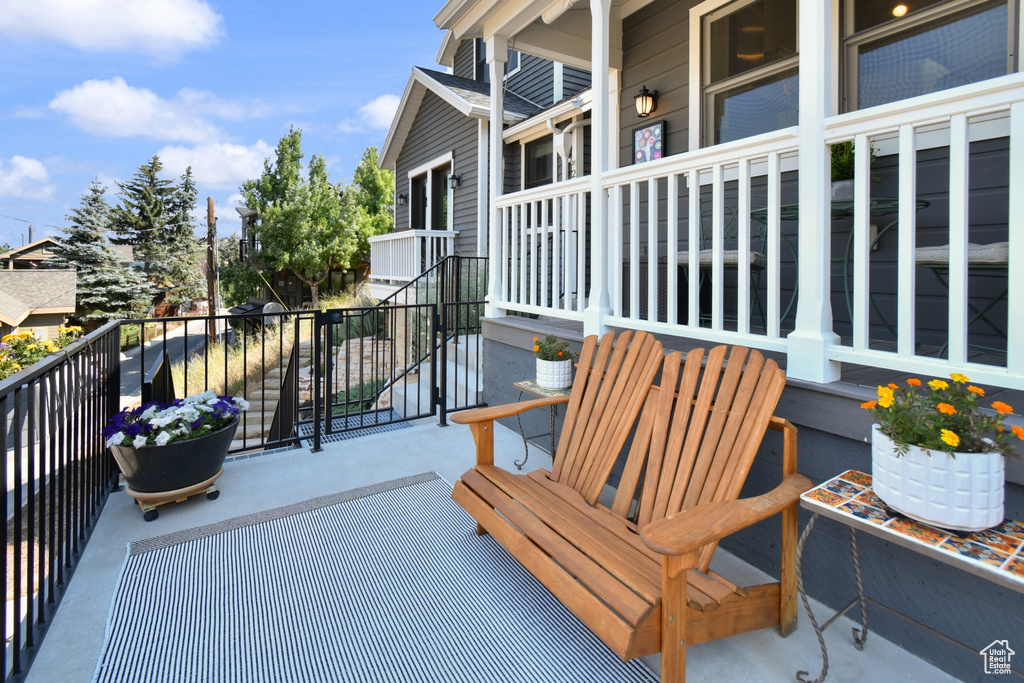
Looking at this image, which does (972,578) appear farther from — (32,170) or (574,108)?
(32,170)

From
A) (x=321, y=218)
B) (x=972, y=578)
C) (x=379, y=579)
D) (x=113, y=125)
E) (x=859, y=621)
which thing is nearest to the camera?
(x=972, y=578)

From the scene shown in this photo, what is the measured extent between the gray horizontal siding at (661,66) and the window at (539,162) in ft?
10.9

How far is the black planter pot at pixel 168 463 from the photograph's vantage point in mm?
2465

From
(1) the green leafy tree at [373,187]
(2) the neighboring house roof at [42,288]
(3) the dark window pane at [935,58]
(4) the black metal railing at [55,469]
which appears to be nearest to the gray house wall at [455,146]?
(3) the dark window pane at [935,58]

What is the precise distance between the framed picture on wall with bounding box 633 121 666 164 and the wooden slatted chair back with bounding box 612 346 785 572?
2951mm

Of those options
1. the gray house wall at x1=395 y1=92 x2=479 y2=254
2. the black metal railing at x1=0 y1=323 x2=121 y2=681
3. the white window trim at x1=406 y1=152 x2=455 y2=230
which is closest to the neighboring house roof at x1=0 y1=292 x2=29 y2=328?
the white window trim at x1=406 y1=152 x2=455 y2=230

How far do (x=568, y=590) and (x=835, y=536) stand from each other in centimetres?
93

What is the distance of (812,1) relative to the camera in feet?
6.16

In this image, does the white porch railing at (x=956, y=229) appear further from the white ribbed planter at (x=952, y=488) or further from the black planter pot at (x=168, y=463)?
the black planter pot at (x=168, y=463)

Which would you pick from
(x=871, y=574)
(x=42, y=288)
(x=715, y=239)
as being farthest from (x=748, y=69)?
(x=42, y=288)

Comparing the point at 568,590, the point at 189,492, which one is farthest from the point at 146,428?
the point at 568,590

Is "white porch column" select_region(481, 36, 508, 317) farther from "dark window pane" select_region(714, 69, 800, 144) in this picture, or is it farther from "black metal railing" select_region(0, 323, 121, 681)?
"black metal railing" select_region(0, 323, 121, 681)

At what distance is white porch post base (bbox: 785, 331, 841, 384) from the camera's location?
188 centimetres

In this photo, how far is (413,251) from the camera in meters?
9.08
